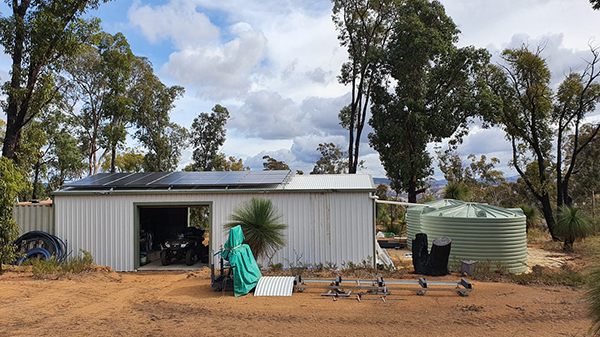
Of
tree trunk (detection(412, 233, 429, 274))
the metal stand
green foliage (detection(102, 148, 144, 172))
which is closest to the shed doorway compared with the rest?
the metal stand

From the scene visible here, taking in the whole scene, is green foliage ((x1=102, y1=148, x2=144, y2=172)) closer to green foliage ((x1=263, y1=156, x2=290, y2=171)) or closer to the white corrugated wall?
green foliage ((x1=263, y1=156, x2=290, y2=171))

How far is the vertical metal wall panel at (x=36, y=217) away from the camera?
463 inches

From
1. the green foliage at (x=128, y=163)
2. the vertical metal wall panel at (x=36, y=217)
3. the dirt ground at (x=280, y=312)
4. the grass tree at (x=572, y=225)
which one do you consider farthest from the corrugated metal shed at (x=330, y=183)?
the green foliage at (x=128, y=163)

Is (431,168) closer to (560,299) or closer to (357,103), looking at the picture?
(357,103)

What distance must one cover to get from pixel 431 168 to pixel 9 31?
19.5 metres

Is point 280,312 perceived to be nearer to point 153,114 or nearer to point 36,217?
point 36,217

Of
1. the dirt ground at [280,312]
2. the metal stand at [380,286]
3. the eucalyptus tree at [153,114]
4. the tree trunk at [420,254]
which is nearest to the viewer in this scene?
the dirt ground at [280,312]

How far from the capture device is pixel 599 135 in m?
27.2

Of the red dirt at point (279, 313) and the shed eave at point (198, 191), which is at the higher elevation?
the shed eave at point (198, 191)

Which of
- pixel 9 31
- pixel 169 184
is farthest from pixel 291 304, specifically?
pixel 9 31

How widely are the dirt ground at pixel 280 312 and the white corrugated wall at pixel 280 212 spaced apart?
9.32ft

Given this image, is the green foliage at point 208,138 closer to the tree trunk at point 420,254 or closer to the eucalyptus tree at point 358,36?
the eucalyptus tree at point 358,36

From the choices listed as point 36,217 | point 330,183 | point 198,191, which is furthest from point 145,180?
point 330,183

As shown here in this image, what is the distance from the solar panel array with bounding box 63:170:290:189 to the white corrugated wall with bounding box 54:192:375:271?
0.36 metres
